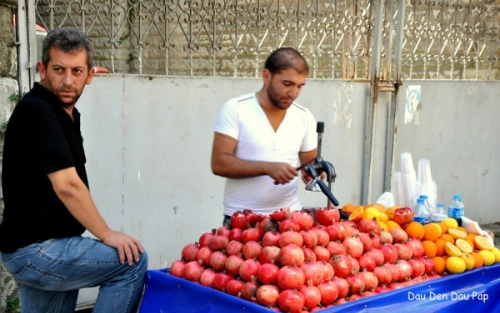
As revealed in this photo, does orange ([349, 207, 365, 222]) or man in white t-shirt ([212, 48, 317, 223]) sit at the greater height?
man in white t-shirt ([212, 48, 317, 223])

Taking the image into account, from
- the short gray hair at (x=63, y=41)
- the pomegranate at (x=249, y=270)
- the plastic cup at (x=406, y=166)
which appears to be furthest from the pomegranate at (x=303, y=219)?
the plastic cup at (x=406, y=166)

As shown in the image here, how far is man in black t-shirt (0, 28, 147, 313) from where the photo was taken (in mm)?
2965

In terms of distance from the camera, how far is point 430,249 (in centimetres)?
386

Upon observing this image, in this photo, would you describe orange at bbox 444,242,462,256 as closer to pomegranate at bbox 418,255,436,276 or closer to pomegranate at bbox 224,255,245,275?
pomegranate at bbox 418,255,436,276

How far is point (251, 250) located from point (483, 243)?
1494 mm

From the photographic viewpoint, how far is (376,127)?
6.93 metres

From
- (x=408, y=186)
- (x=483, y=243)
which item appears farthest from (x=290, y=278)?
(x=408, y=186)

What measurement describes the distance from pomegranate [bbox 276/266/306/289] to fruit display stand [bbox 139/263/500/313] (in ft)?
0.51

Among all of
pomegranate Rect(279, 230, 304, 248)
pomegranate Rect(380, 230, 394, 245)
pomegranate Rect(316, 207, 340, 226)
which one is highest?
pomegranate Rect(316, 207, 340, 226)

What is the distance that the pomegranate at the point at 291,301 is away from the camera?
302 centimetres

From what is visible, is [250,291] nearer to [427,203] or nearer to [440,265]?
[440,265]

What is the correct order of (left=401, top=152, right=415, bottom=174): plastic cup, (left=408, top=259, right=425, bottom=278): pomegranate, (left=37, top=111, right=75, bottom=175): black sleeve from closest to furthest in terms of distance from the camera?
(left=37, top=111, right=75, bottom=175): black sleeve → (left=408, top=259, right=425, bottom=278): pomegranate → (left=401, top=152, right=415, bottom=174): plastic cup

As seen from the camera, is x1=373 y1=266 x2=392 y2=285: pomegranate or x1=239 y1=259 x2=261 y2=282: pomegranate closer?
x1=239 y1=259 x2=261 y2=282: pomegranate

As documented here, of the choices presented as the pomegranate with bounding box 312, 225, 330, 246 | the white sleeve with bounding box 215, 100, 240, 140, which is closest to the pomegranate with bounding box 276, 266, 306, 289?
the pomegranate with bounding box 312, 225, 330, 246
